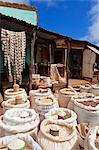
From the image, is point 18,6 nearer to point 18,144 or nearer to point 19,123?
point 19,123

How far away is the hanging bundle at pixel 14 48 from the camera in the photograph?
9.27 meters

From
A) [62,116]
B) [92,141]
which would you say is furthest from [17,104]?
[92,141]

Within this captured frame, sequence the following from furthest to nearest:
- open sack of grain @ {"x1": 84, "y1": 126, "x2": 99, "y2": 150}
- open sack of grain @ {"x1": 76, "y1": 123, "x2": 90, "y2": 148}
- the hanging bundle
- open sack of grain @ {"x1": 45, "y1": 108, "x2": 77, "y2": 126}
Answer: the hanging bundle → open sack of grain @ {"x1": 45, "y1": 108, "x2": 77, "y2": 126} → open sack of grain @ {"x1": 76, "y1": 123, "x2": 90, "y2": 148} → open sack of grain @ {"x1": 84, "y1": 126, "x2": 99, "y2": 150}

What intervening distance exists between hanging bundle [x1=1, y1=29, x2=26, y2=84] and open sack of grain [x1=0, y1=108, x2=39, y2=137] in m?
4.45

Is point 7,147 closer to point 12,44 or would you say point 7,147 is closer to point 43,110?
point 43,110

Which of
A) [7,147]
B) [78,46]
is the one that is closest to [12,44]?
[7,147]

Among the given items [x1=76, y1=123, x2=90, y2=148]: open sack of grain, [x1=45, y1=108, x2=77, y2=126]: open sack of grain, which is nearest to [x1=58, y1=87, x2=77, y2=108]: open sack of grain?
[x1=45, y1=108, x2=77, y2=126]: open sack of grain

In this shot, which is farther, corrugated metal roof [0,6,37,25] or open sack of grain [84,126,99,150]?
corrugated metal roof [0,6,37,25]

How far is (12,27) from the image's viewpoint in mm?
11281

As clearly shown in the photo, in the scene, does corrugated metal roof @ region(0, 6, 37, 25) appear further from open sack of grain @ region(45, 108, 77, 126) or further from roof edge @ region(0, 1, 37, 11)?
open sack of grain @ region(45, 108, 77, 126)

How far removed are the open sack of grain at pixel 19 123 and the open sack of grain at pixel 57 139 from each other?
328 mm

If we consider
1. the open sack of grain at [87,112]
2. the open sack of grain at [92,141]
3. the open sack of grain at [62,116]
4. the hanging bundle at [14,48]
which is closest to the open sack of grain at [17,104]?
the open sack of grain at [62,116]

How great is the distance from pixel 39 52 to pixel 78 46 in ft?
9.28

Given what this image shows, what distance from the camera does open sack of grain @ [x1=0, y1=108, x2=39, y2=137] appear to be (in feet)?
15.6
